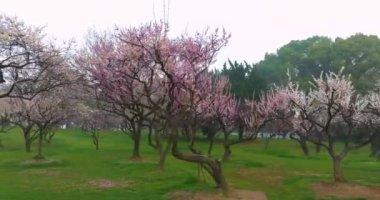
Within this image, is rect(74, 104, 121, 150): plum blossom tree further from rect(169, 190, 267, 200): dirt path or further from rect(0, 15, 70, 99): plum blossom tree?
rect(169, 190, 267, 200): dirt path

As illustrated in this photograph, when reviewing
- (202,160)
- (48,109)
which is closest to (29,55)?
(202,160)

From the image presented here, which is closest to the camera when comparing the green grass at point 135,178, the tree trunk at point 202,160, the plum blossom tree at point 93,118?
the tree trunk at point 202,160

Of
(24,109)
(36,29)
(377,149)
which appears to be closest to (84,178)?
(36,29)

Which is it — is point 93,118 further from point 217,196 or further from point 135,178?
point 217,196

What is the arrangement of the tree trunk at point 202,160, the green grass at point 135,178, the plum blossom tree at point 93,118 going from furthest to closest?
1. the plum blossom tree at point 93,118
2. the green grass at point 135,178
3. the tree trunk at point 202,160

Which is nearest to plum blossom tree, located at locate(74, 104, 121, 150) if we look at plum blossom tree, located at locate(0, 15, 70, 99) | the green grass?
the green grass

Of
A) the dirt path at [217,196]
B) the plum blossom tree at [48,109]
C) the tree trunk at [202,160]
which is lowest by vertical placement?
the dirt path at [217,196]

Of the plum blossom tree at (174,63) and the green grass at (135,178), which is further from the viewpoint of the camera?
the green grass at (135,178)

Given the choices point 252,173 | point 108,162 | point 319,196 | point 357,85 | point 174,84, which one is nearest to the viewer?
point 174,84

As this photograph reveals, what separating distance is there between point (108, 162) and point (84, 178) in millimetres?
8880

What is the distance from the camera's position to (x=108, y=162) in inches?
1387

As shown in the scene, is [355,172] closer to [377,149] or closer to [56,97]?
[56,97]

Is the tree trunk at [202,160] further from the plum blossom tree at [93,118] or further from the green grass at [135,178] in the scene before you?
the plum blossom tree at [93,118]


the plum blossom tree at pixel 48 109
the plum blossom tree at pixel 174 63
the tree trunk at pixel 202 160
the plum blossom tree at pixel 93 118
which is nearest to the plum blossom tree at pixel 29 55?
the plum blossom tree at pixel 174 63
